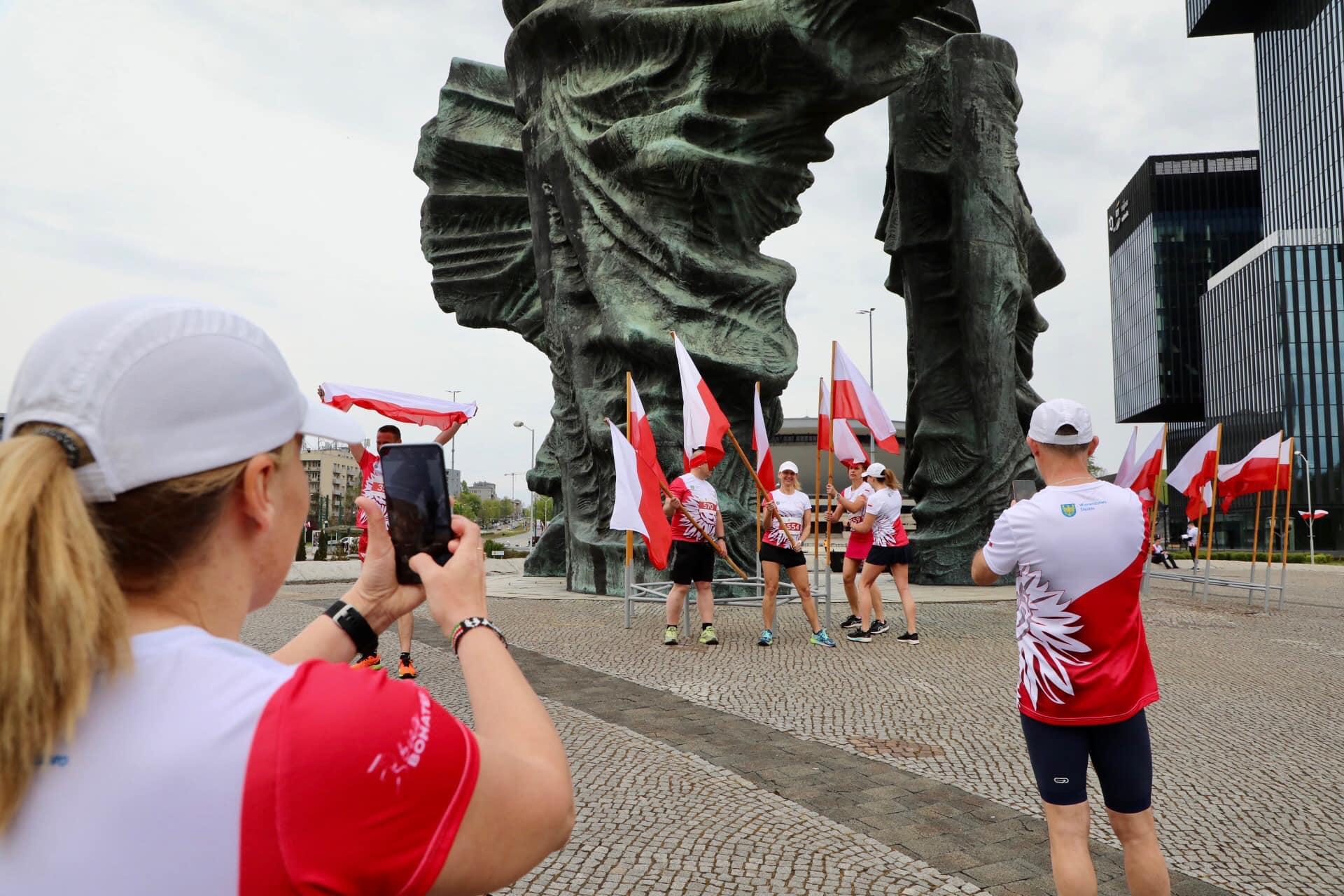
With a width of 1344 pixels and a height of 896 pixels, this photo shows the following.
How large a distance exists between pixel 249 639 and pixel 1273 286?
194 ft

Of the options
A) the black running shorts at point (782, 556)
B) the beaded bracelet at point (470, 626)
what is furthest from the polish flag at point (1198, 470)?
the beaded bracelet at point (470, 626)

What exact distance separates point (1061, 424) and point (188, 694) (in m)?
2.67

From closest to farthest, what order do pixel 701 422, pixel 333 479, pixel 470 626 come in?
pixel 470 626 < pixel 701 422 < pixel 333 479

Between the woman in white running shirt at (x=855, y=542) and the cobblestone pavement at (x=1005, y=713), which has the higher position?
the woman in white running shirt at (x=855, y=542)

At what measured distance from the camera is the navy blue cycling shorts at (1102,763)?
113 inches

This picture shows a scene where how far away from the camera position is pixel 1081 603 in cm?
299

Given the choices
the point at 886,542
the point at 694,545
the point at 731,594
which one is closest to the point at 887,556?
the point at 886,542

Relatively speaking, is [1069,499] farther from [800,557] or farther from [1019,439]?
[1019,439]

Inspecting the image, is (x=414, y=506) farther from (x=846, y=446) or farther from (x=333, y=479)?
(x=333, y=479)

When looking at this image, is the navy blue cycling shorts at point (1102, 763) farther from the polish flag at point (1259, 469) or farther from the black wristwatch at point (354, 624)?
the polish flag at point (1259, 469)

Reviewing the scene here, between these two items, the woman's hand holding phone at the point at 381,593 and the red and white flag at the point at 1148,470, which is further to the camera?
the red and white flag at the point at 1148,470

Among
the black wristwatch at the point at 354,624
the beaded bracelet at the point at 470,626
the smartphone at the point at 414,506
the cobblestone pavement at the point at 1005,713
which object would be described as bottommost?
the cobblestone pavement at the point at 1005,713

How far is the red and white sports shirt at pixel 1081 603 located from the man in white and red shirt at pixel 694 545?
5725mm

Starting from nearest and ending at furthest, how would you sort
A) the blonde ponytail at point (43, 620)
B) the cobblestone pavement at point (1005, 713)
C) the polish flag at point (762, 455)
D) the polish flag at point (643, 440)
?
the blonde ponytail at point (43, 620) < the cobblestone pavement at point (1005, 713) < the polish flag at point (643, 440) < the polish flag at point (762, 455)
